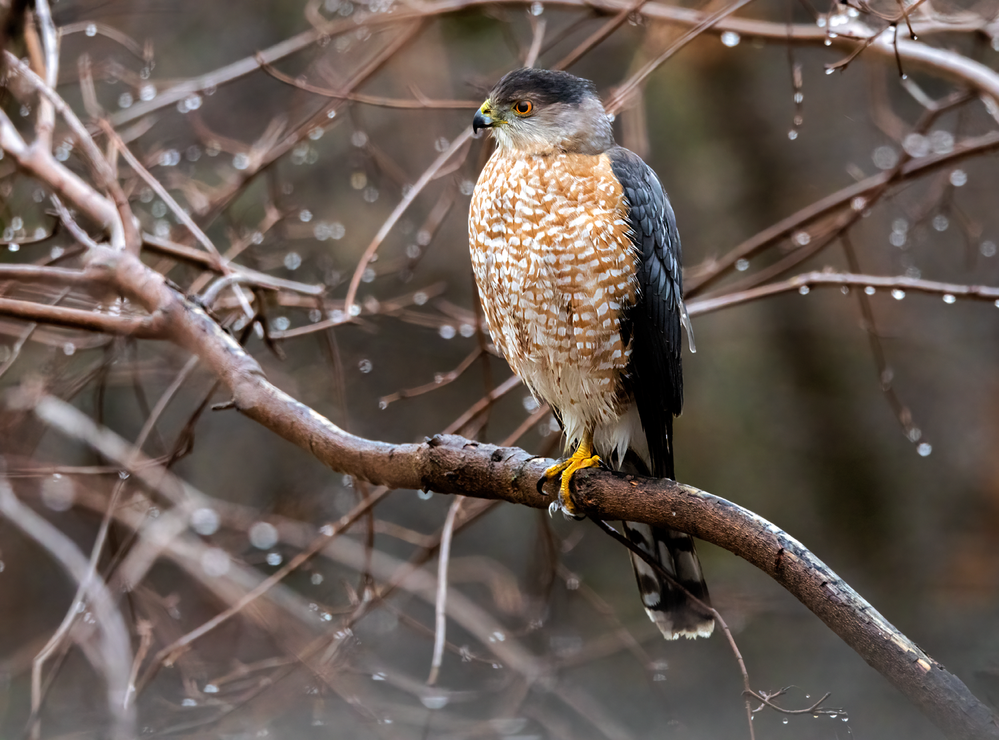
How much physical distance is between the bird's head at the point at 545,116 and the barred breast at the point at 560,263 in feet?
0.15

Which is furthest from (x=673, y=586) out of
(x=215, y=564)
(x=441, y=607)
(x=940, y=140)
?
(x=940, y=140)

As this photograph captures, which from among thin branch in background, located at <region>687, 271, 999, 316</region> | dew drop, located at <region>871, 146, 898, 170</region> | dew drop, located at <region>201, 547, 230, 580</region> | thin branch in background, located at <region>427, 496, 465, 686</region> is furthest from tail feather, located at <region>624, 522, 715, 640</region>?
dew drop, located at <region>871, 146, 898, 170</region>

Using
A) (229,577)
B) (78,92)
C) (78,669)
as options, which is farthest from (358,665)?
(78,92)

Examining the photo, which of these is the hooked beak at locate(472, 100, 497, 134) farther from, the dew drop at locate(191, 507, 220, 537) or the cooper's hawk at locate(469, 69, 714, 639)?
the dew drop at locate(191, 507, 220, 537)

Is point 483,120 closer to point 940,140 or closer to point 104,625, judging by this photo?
point 104,625

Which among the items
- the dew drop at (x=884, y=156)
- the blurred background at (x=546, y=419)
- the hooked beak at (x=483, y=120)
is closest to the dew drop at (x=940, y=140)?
the blurred background at (x=546, y=419)

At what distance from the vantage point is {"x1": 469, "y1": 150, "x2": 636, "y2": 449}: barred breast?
175cm

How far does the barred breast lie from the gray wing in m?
0.03

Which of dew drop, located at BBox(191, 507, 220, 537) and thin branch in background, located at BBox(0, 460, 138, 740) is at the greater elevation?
dew drop, located at BBox(191, 507, 220, 537)

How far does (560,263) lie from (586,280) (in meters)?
0.07

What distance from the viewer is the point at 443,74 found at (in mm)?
4332

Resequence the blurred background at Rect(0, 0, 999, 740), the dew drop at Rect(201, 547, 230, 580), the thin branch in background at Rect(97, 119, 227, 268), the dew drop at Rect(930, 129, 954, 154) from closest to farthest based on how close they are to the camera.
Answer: the thin branch in background at Rect(97, 119, 227, 268) < the dew drop at Rect(930, 129, 954, 154) < the dew drop at Rect(201, 547, 230, 580) < the blurred background at Rect(0, 0, 999, 740)

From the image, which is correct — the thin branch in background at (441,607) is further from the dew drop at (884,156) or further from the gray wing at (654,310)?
the dew drop at (884,156)

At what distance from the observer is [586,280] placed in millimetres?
1752
